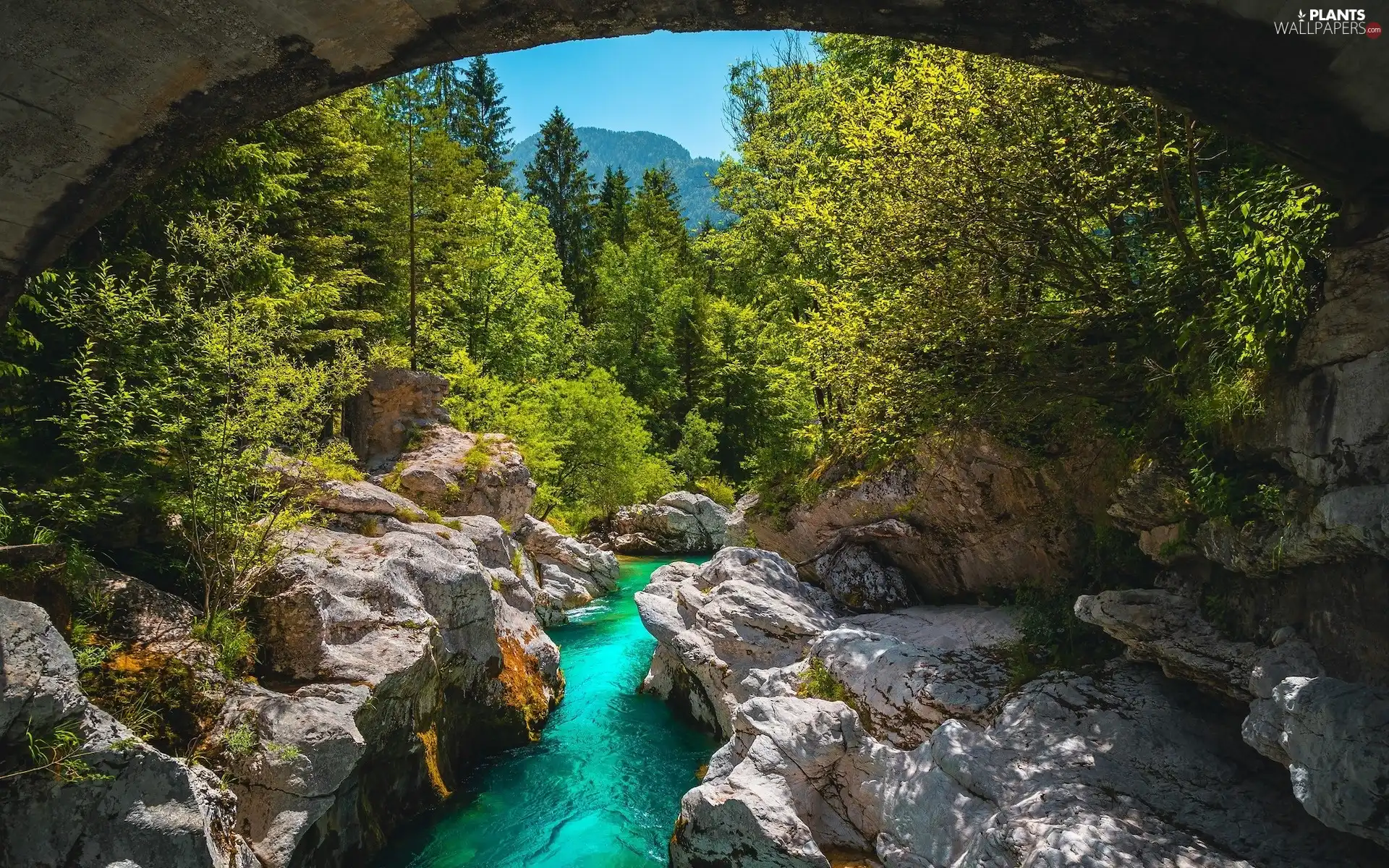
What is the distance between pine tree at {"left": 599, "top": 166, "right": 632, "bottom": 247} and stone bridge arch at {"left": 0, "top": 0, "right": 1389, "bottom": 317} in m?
46.8

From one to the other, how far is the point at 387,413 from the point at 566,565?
24.6 ft

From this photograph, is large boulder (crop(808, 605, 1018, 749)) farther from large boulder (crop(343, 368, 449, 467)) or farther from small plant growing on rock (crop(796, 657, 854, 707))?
large boulder (crop(343, 368, 449, 467))

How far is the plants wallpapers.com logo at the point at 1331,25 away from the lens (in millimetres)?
3287

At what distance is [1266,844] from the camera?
5289mm

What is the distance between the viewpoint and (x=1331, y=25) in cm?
334

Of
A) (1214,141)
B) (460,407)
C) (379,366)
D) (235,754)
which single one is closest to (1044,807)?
(1214,141)

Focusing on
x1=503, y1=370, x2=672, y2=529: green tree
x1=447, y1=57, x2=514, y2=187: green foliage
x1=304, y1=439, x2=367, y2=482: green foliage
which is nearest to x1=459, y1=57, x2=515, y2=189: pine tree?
x1=447, y1=57, x2=514, y2=187: green foliage

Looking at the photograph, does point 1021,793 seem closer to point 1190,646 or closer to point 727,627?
point 1190,646

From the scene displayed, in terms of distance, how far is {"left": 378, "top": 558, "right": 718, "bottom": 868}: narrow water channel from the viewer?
883cm

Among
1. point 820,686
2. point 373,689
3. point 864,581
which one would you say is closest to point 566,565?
point 864,581

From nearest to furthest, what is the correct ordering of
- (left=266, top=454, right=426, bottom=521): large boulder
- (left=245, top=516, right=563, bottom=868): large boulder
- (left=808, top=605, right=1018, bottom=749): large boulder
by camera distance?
1. (left=245, top=516, right=563, bottom=868): large boulder
2. (left=808, top=605, right=1018, bottom=749): large boulder
3. (left=266, top=454, right=426, bottom=521): large boulder

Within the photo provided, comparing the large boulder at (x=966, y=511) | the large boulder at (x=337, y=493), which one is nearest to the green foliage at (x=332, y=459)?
the large boulder at (x=337, y=493)

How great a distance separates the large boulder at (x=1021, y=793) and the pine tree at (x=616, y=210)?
44.6m

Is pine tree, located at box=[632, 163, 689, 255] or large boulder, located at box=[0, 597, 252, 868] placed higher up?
pine tree, located at box=[632, 163, 689, 255]
